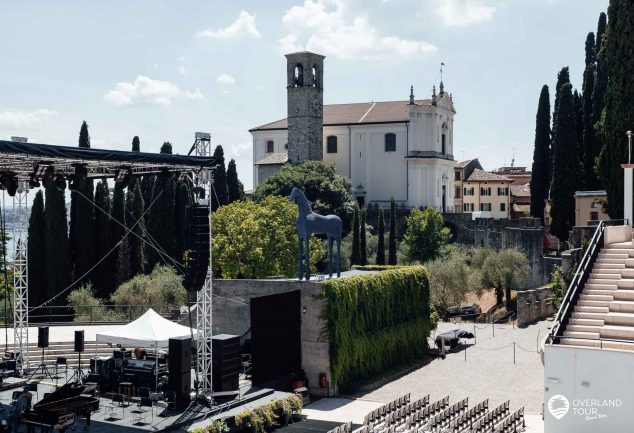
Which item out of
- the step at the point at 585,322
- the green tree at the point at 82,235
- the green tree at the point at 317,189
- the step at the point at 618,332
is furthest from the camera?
the green tree at the point at 317,189

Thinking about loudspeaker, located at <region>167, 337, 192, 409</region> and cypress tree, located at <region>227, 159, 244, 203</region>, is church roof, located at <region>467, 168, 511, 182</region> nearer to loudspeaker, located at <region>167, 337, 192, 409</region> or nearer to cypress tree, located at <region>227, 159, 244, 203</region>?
cypress tree, located at <region>227, 159, 244, 203</region>

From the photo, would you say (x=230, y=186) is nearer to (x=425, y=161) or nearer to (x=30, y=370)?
(x=425, y=161)

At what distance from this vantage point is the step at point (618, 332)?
2042 centimetres

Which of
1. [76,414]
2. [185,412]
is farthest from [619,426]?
[76,414]

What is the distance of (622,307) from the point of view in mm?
21719

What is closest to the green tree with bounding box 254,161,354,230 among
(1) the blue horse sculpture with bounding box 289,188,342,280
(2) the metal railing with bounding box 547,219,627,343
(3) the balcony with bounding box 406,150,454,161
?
(3) the balcony with bounding box 406,150,454,161

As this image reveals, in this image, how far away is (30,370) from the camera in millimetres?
24828

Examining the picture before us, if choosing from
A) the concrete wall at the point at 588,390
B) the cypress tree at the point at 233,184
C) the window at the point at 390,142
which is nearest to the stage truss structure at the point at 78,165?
the concrete wall at the point at 588,390

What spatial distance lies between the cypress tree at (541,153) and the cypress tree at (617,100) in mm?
22641

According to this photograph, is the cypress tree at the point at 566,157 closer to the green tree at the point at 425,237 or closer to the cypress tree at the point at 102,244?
the green tree at the point at 425,237

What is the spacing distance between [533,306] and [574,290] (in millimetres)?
17376

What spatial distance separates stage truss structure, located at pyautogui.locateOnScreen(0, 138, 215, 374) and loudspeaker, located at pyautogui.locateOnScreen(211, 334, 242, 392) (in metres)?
0.24

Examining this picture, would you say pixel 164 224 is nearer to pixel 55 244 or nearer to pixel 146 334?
pixel 55 244

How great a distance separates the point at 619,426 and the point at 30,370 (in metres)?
16.4
